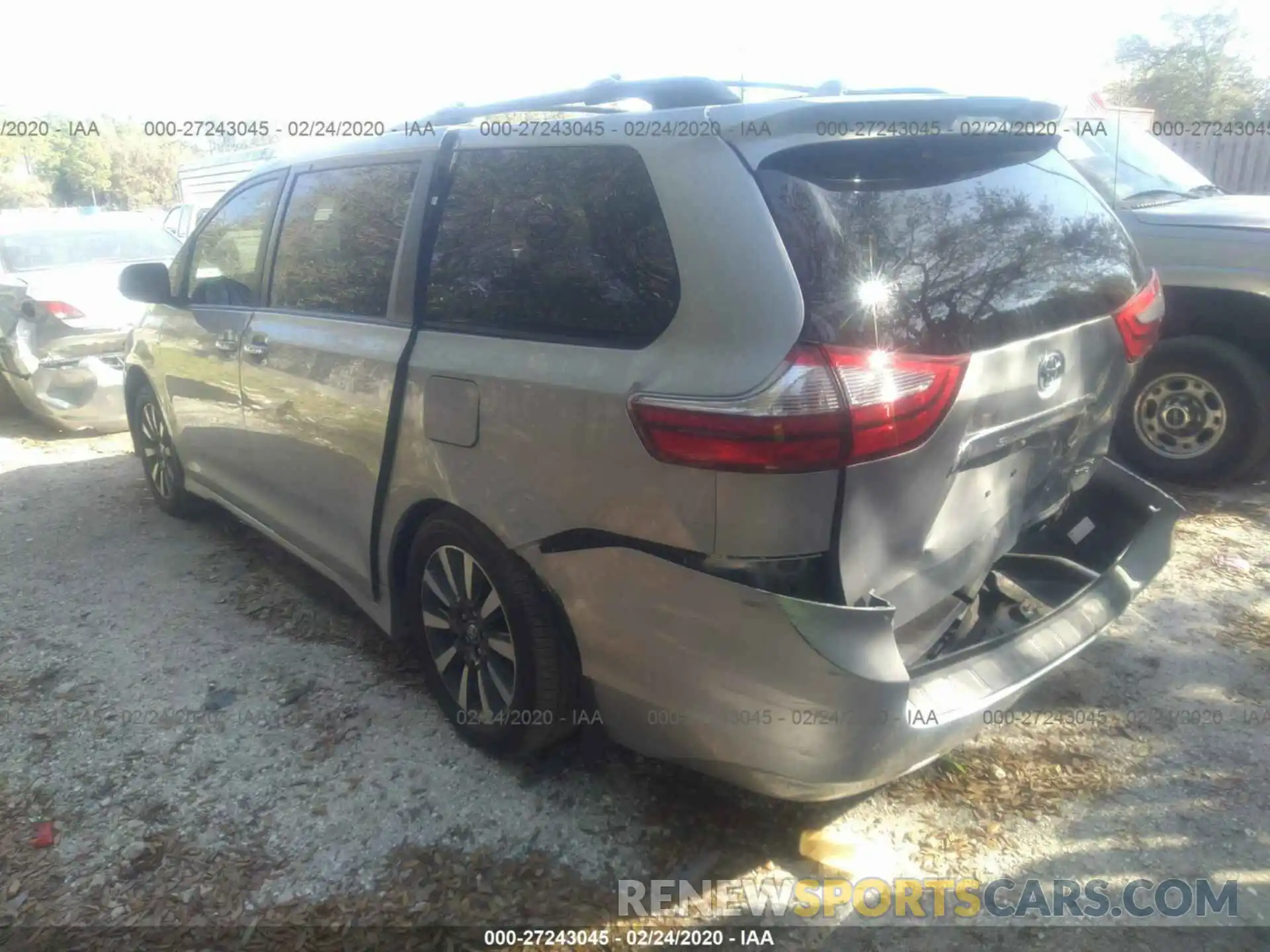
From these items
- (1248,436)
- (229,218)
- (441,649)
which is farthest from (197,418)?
(1248,436)

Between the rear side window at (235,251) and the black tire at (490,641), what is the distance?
5.00 ft

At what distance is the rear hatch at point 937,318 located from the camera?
1883 millimetres

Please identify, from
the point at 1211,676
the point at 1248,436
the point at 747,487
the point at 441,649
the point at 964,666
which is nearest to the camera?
the point at 747,487

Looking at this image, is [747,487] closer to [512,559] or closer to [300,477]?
[512,559]

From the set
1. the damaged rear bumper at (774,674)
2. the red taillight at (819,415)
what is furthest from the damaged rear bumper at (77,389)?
the red taillight at (819,415)

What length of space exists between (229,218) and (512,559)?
8.13 ft

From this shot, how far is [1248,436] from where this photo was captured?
14.8 ft

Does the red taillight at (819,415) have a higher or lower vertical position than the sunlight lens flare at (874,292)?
lower

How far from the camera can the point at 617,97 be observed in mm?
2580

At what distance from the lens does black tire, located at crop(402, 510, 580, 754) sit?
94.4 inches

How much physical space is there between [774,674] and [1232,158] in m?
13.9

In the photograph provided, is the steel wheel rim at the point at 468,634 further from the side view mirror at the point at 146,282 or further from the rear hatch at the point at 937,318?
the side view mirror at the point at 146,282

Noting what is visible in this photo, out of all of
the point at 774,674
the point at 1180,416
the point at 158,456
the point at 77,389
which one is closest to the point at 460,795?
the point at 774,674

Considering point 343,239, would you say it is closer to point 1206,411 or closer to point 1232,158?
point 1206,411
